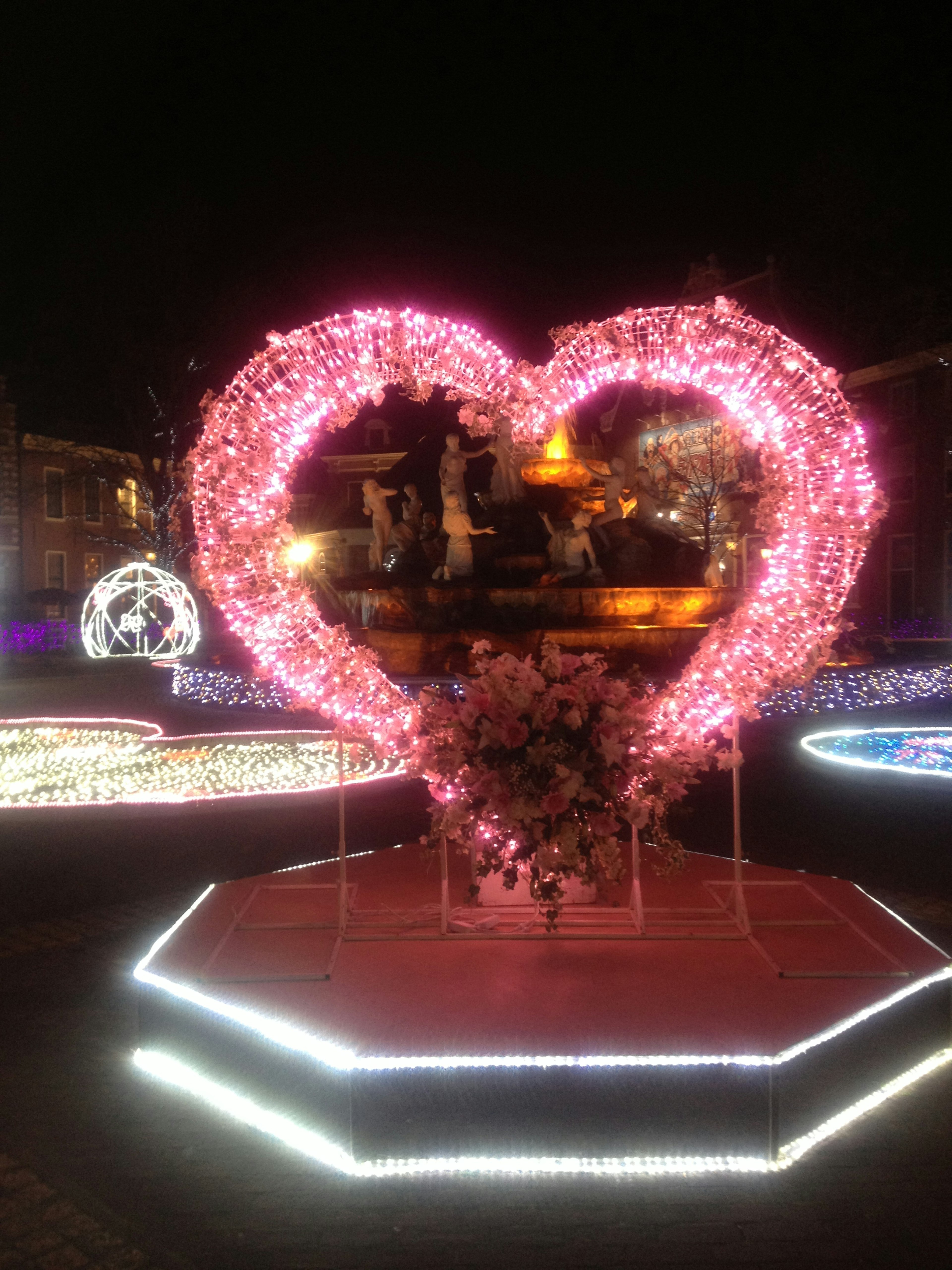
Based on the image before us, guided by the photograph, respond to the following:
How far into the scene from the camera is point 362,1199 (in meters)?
3.36

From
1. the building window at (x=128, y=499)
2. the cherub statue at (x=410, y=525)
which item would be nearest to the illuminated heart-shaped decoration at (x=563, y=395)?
the cherub statue at (x=410, y=525)

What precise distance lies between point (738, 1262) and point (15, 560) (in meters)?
41.7

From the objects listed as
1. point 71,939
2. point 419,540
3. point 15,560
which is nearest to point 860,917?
point 71,939

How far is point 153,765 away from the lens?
11047 millimetres

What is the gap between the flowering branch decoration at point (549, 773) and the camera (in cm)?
443

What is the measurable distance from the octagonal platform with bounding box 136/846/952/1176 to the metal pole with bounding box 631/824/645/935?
0.19ft

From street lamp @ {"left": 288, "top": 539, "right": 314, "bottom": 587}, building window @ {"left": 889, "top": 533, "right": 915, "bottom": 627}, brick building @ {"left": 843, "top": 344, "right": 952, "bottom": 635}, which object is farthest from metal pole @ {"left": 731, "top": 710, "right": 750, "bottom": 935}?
building window @ {"left": 889, "top": 533, "right": 915, "bottom": 627}

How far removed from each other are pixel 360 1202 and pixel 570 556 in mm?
10115

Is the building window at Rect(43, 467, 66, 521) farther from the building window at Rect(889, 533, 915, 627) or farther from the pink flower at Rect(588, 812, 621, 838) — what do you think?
the pink flower at Rect(588, 812, 621, 838)

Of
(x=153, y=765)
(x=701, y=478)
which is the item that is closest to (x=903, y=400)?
(x=701, y=478)

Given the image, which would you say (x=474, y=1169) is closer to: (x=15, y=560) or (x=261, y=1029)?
(x=261, y=1029)

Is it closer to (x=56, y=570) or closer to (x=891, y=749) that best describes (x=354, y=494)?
(x=56, y=570)

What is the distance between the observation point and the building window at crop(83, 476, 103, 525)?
141 feet

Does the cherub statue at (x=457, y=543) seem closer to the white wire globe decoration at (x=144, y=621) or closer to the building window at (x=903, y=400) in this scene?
the white wire globe decoration at (x=144, y=621)
